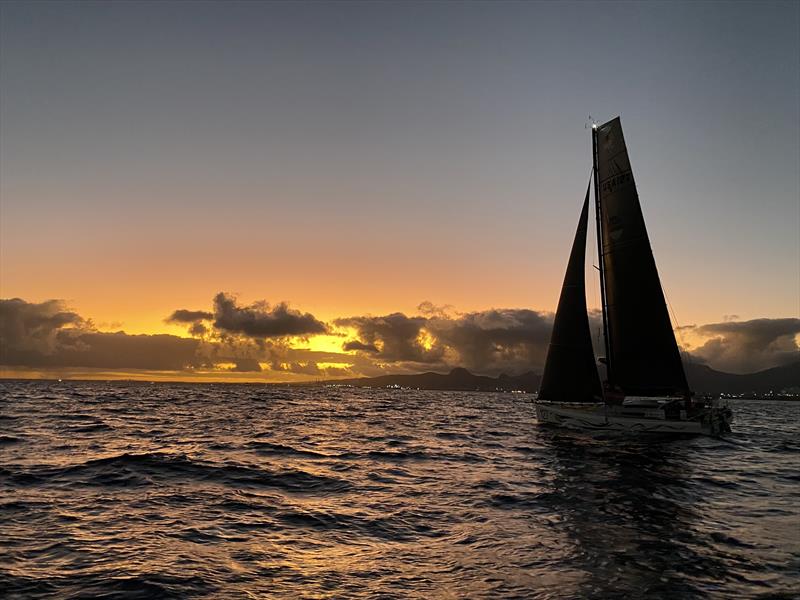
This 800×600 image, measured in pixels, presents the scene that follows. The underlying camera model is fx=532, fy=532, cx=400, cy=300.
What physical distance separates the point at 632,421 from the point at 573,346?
7.13 meters

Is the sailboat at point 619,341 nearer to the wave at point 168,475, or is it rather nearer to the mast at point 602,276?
the mast at point 602,276

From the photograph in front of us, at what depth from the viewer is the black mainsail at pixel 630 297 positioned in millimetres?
37188

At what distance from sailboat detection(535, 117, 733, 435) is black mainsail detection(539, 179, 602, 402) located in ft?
0.24

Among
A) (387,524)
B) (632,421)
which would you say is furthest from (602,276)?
(387,524)

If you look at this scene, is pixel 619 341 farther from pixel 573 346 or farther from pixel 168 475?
pixel 168 475

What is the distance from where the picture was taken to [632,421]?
35250 mm

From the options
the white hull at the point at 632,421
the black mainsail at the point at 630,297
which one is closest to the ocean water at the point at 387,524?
the white hull at the point at 632,421

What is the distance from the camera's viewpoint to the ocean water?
967 cm

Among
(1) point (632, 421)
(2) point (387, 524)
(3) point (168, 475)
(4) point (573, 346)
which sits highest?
(4) point (573, 346)

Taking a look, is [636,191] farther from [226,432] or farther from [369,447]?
[226,432]

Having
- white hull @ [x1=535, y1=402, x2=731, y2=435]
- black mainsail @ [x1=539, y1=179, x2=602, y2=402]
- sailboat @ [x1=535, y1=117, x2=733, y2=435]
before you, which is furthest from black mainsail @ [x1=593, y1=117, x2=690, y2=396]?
white hull @ [x1=535, y1=402, x2=731, y2=435]

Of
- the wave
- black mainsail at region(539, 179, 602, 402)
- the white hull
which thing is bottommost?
the wave

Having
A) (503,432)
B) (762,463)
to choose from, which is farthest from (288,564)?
(503,432)

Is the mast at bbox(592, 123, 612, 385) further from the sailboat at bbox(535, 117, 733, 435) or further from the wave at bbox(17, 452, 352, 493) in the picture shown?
the wave at bbox(17, 452, 352, 493)
